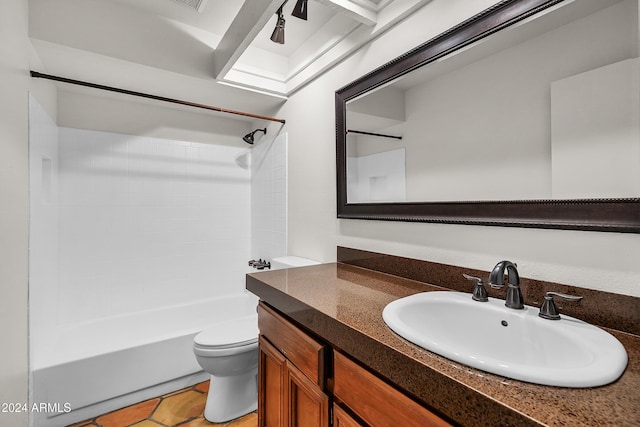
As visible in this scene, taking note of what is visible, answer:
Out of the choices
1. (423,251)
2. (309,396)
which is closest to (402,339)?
(309,396)

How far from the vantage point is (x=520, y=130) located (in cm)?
98

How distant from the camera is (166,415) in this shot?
1765mm

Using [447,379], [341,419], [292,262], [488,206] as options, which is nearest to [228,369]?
[292,262]

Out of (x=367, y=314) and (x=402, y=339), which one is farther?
(x=367, y=314)

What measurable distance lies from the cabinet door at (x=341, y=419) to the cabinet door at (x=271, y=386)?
0.32 meters

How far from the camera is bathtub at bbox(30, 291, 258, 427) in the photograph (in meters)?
1.64

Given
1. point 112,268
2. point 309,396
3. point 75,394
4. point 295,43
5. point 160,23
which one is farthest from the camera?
point 112,268

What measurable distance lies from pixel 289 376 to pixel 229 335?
857 mm

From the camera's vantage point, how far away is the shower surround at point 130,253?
1.74 meters

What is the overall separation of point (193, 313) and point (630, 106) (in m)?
2.99

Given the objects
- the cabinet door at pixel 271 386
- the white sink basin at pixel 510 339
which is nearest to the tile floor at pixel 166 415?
the cabinet door at pixel 271 386

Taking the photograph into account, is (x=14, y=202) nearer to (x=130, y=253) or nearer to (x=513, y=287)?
(x=130, y=253)

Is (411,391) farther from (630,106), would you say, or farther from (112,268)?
(112,268)

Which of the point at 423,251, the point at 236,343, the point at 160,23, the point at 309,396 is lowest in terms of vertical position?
the point at 236,343
